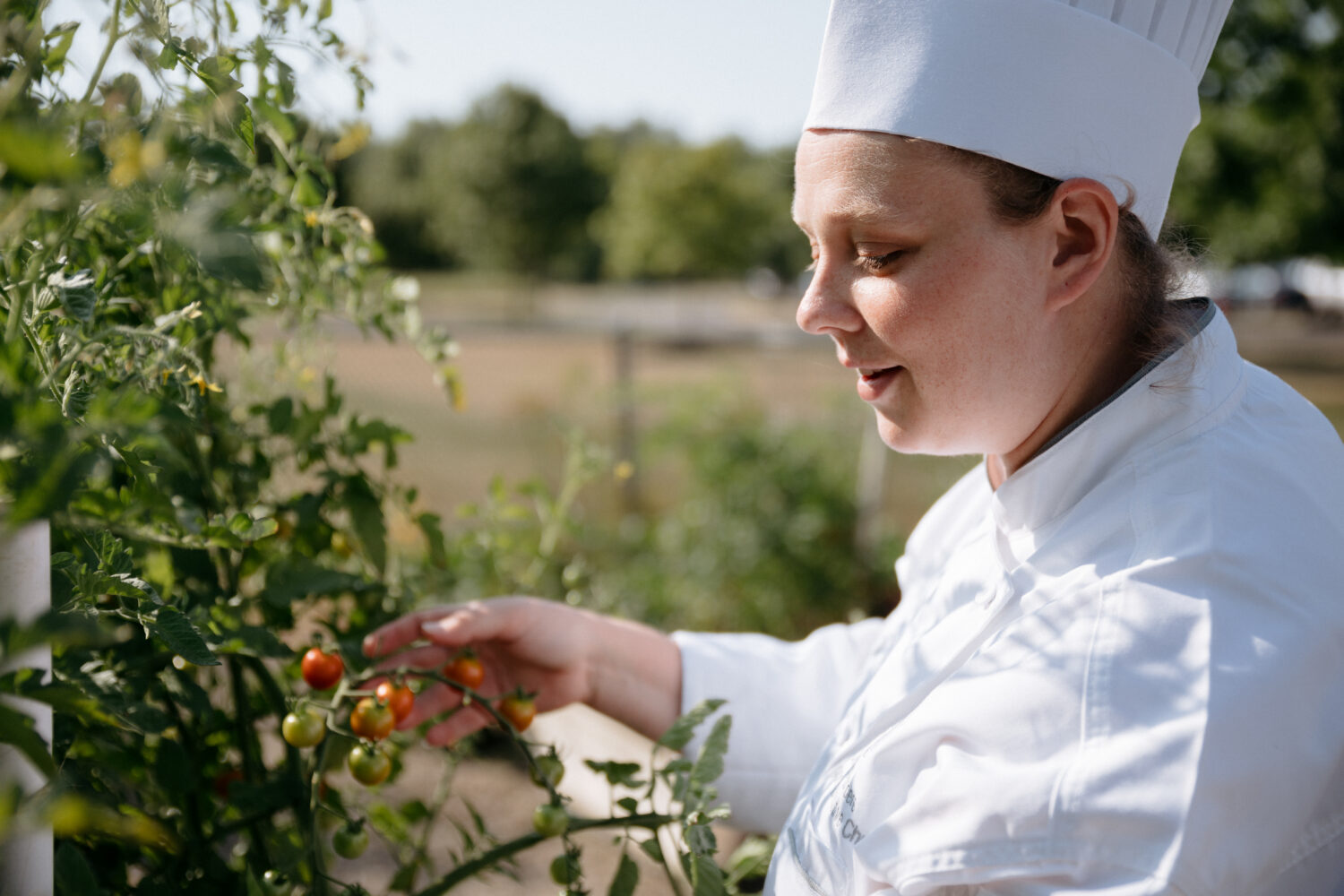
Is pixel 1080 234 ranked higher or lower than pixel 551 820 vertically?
higher

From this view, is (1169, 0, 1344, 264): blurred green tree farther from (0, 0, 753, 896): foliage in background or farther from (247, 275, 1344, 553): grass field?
(247, 275, 1344, 553): grass field

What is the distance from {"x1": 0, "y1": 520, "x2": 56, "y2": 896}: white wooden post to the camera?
20.8 inches

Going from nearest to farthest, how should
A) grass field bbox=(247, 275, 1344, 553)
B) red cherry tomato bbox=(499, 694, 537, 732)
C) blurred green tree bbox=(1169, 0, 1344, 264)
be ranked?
red cherry tomato bbox=(499, 694, 537, 732), grass field bbox=(247, 275, 1344, 553), blurred green tree bbox=(1169, 0, 1344, 264)

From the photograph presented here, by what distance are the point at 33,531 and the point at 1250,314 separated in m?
26.2

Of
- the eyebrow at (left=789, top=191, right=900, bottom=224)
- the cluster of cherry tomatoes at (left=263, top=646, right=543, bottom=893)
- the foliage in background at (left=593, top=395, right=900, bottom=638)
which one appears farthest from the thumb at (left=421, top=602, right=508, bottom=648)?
the foliage in background at (left=593, top=395, right=900, bottom=638)

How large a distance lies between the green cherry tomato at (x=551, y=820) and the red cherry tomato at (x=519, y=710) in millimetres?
171

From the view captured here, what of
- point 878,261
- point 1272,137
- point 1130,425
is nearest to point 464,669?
point 878,261

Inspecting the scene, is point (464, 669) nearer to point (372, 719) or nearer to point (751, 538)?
point (372, 719)

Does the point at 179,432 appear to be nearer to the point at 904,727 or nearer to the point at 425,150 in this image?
the point at 904,727

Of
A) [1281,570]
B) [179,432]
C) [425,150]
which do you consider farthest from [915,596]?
[425,150]

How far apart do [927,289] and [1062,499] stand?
0.84 feet

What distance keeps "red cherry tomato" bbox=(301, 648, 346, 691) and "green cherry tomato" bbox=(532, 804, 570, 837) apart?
0.25 m

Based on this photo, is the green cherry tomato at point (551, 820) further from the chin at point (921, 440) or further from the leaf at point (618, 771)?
the chin at point (921, 440)

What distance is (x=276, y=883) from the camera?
804mm
